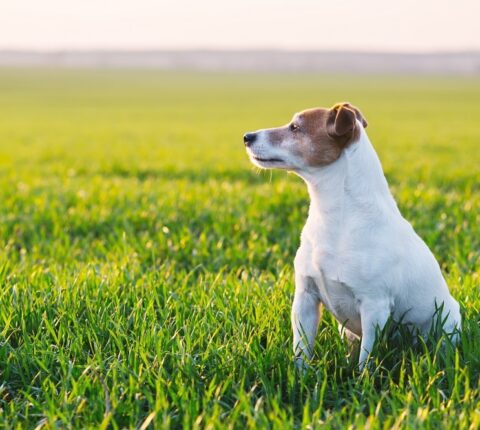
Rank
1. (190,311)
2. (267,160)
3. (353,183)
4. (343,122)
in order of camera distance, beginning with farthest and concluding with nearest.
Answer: (190,311) → (267,160) → (353,183) → (343,122)

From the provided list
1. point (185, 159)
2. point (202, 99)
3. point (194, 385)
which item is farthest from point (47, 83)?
point (194, 385)

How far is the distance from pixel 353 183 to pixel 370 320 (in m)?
0.81

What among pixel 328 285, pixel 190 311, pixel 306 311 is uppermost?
pixel 328 285

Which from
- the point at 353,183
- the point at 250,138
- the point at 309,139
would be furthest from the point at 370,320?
the point at 250,138

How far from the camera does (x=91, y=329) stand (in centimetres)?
448

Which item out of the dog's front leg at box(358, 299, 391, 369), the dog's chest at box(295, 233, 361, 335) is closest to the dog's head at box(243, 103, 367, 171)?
the dog's chest at box(295, 233, 361, 335)

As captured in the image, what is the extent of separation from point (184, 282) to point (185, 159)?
11.8 metres

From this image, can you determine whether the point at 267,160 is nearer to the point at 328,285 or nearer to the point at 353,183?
the point at 353,183

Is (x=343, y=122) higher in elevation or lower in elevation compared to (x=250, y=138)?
higher

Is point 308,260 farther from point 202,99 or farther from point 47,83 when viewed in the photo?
point 47,83

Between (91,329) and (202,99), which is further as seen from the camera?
(202,99)

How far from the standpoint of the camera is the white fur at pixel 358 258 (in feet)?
13.5

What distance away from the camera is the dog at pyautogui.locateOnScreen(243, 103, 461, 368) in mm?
4105

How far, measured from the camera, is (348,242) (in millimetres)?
4133
